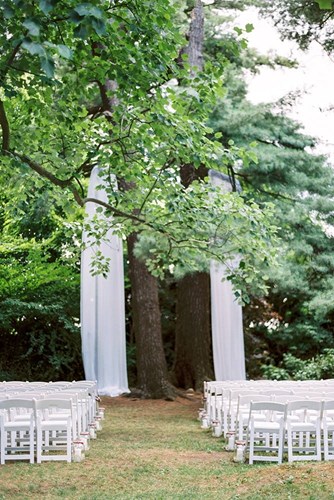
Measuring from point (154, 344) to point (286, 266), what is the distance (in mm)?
3357

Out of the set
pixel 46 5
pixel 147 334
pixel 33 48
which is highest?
pixel 46 5

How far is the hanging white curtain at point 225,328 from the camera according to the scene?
18812 mm

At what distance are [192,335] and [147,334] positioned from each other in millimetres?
1517

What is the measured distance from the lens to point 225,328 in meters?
19.0

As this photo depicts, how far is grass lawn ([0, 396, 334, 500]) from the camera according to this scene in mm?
7277

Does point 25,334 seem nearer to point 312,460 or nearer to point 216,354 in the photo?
point 216,354

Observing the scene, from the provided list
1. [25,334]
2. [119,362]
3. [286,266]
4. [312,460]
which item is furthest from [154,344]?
[312,460]

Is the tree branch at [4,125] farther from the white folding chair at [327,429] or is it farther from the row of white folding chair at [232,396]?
the white folding chair at [327,429]

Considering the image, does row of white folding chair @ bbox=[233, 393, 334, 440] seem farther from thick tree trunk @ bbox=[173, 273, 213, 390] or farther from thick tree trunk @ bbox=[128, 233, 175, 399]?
thick tree trunk @ bbox=[173, 273, 213, 390]

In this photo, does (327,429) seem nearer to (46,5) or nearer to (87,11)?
(87,11)

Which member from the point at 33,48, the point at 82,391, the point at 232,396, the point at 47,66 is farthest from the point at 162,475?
the point at 33,48

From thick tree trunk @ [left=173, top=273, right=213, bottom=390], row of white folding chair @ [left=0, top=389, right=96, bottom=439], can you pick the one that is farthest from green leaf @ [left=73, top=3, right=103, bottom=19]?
thick tree trunk @ [left=173, top=273, right=213, bottom=390]

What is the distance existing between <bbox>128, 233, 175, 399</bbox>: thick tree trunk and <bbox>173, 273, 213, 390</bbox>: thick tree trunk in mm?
1200

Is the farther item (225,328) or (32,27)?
(225,328)
